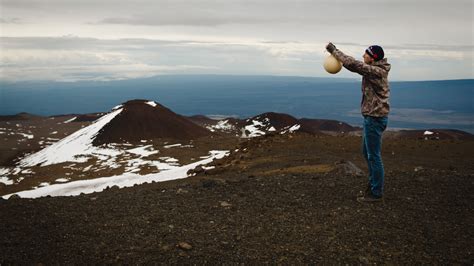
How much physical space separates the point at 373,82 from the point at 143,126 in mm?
50974

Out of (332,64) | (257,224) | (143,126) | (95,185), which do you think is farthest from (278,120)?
(257,224)

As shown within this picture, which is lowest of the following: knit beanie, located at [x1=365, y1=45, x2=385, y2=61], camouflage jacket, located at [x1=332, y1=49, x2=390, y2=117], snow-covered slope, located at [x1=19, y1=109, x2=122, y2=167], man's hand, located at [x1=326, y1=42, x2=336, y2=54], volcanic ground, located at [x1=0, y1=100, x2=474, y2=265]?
snow-covered slope, located at [x1=19, y1=109, x2=122, y2=167]

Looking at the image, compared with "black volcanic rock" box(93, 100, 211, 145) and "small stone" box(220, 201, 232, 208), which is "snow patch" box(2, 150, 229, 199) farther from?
"black volcanic rock" box(93, 100, 211, 145)

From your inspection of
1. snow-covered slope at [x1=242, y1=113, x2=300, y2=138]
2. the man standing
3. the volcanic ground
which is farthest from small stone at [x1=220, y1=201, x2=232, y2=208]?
snow-covered slope at [x1=242, y1=113, x2=300, y2=138]

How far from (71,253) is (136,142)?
45756mm

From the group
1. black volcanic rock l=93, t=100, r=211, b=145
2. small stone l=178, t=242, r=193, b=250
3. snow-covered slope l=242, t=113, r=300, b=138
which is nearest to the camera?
small stone l=178, t=242, r=193, b=250

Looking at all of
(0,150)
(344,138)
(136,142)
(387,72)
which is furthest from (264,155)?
(0,150)

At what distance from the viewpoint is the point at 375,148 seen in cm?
917

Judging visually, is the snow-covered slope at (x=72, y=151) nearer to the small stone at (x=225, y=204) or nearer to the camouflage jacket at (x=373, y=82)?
the small stone at (x=225, y=204)

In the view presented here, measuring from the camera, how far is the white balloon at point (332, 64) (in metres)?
8.85

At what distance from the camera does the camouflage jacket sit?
862 cm

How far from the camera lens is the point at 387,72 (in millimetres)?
8867

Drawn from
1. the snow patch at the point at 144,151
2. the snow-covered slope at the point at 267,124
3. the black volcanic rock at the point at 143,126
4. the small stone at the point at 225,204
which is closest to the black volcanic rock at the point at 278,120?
the snow-covered slope at the point at 267,124

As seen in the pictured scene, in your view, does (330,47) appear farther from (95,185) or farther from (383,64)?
(95,185)
